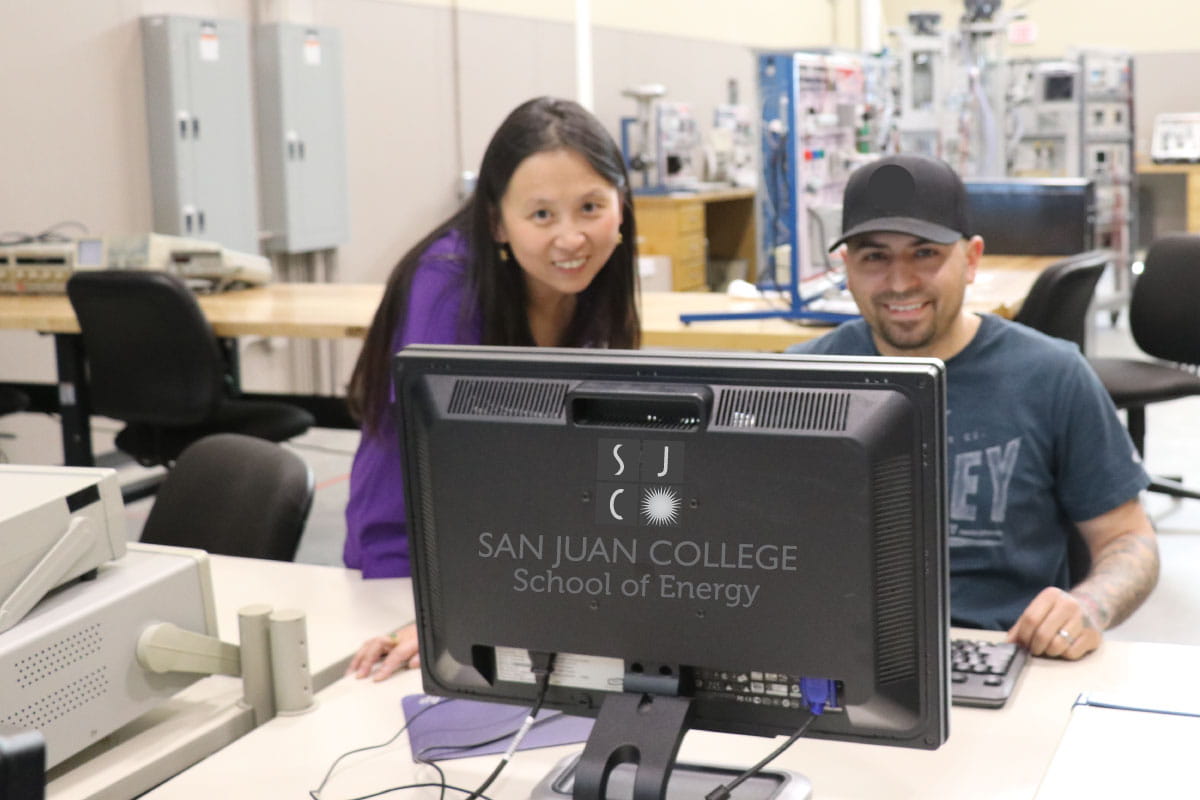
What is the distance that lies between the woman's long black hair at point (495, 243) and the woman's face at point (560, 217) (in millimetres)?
18

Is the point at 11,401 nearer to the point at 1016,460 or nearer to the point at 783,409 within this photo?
the point at 1016,460

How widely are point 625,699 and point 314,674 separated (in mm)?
580

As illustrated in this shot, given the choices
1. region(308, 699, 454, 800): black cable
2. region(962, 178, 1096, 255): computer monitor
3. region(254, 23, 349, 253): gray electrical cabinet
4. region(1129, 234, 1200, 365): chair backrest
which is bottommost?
region(308, 699, 454, 800): black cable

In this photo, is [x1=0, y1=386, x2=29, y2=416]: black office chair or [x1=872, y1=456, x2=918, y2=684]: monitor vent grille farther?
[x1=0, y1=386, x2=29, y2=416]: black office chair

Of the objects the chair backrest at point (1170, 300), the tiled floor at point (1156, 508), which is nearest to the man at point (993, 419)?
the tiled floor at point (1156, 508)

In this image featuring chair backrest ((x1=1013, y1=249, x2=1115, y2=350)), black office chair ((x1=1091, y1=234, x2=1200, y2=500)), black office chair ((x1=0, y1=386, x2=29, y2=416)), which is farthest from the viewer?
black office chair ((x1=0, y1=386, x2=29, y2=416))

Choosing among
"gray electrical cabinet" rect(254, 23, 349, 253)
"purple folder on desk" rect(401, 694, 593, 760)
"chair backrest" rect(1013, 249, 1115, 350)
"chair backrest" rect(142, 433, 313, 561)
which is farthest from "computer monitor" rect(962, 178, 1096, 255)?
"purple folder on desk" rect(401, 694, 593, 760)

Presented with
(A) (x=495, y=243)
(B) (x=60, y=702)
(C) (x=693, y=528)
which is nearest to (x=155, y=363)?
(A) (x=495, y=243)

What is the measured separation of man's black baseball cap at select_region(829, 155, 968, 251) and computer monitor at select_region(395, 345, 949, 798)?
807 mm

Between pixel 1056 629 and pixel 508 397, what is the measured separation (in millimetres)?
756

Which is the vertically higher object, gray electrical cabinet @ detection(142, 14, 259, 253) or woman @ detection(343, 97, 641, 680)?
gray electrical cabinet @ detection(142, 14, 259, 253)

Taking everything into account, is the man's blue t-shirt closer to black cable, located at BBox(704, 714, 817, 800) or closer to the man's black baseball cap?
the man's black baseball cap

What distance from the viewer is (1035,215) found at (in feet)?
15.8

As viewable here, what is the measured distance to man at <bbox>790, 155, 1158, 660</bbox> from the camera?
6.15 ft
